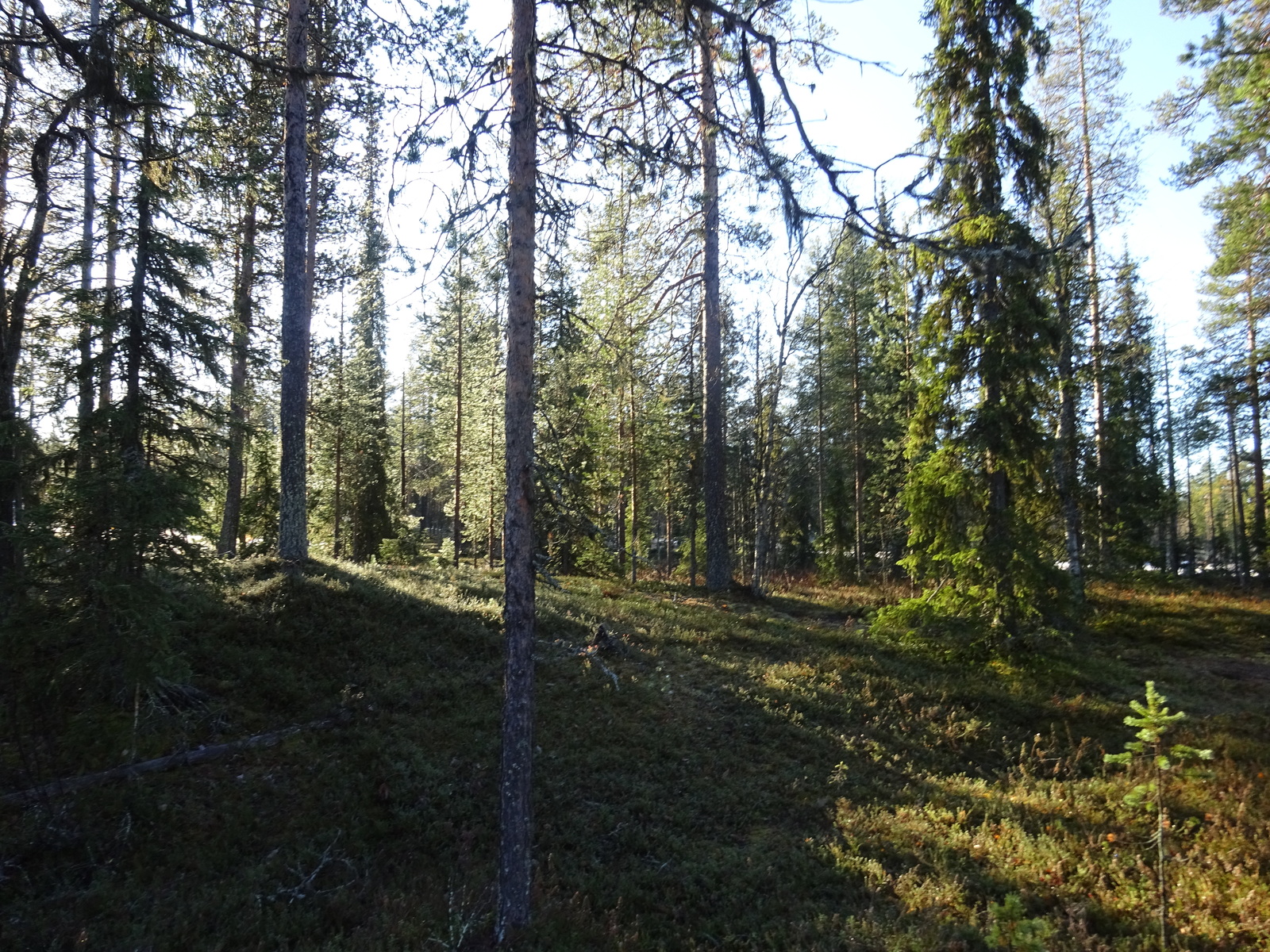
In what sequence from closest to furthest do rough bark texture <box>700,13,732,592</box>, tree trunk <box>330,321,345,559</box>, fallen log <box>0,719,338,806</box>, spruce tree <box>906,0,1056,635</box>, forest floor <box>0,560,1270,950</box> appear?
forest floor <box>0,560,1270,950</box>, fallen log <box>0,719,338,806</box>, spruce tree <box>906,0,1056,635</box>, rough bark texture <box>700,13,732,592</box>, tree trunk <box>330,321,345,559</box>

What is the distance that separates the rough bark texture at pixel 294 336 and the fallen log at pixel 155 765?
4607 millimetres

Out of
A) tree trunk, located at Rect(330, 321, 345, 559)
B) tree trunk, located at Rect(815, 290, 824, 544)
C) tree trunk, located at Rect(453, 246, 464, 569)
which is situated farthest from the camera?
tree trunk, located at Rect(815, 290, 824, 544)

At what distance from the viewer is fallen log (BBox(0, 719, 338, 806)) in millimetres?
7301

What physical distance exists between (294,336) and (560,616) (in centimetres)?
761

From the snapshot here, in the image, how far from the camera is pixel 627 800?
872 cm

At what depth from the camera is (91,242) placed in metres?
9.38

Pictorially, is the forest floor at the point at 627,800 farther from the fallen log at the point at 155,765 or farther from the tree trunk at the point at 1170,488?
the tree trunk at the point at 1170,488

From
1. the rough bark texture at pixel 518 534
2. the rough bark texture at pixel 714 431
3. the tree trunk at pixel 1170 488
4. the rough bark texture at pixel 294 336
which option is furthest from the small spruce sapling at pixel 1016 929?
the tree trunk at pixel 1170 488

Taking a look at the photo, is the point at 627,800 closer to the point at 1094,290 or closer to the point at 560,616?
the point at 560,616

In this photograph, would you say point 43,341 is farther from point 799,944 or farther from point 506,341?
point 799,944

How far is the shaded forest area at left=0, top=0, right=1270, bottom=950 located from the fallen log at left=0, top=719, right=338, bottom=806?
0.05m

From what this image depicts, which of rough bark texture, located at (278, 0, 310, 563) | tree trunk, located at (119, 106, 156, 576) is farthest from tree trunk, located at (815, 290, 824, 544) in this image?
tree trunk, located at (119, 106, 156, 576)

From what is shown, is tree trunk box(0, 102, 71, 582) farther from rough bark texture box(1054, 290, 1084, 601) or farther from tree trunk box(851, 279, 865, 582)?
tree trunk box(851, 279, 865, 582)

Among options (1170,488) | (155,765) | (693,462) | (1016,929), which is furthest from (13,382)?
(1170,488)
